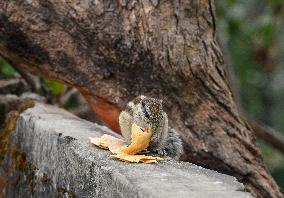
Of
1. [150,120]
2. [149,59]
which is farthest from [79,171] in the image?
[149,59]

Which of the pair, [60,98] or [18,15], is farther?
[60,98]

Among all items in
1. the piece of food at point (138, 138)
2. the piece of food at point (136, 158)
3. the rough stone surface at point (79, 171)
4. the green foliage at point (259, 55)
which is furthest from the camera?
the green foliage at point (259, 55)

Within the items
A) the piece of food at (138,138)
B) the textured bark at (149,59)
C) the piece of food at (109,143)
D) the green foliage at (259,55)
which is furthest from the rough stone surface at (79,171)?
the green foliage at (259,55)

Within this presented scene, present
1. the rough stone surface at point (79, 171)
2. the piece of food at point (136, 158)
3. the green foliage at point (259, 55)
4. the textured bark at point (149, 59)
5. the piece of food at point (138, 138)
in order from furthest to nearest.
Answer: the green foliage at point (259, 55) → the textured bark at point (149, 59) → the piece of food at point (138, 138) → the piece of food at point (136, 158) → the rough stone surface at point (79, 171)

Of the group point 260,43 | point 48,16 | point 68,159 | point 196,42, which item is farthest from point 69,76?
point 260,43

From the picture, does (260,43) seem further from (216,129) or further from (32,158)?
(32,158)

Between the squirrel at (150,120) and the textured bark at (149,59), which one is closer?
the squirrel at (150,120)

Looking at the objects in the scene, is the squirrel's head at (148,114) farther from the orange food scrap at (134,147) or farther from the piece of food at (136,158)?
the piece of food at (136,158)

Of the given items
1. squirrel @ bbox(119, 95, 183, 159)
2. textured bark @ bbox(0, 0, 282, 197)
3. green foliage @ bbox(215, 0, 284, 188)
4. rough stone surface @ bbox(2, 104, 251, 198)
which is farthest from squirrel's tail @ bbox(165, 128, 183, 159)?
green foliage @ bbox(215, 0, 284, 188)
